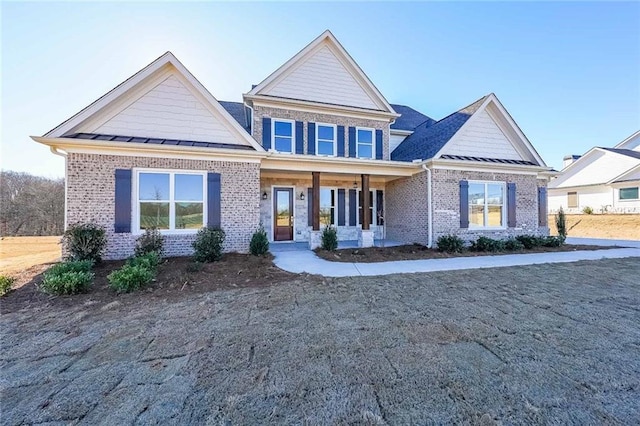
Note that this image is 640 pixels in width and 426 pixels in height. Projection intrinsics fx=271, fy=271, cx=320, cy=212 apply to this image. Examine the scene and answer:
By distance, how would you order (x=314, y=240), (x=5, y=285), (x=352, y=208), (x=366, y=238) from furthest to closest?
(x=352, y=208) → (x=366, y=238) → (x=314, y=240) → (x=5, y=285)

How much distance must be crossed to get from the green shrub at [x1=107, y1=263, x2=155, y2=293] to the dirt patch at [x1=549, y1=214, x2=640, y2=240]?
2455cm

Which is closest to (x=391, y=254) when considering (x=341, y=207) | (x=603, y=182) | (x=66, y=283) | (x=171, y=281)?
(x=341, y=207)

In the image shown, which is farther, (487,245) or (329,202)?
(329,202)

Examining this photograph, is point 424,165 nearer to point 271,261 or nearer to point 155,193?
point 271,261

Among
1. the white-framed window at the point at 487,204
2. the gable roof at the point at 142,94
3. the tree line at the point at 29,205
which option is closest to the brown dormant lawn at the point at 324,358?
the gable roof at the point at 142,94

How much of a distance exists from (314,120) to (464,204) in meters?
7.30

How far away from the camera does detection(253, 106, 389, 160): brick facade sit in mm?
11250

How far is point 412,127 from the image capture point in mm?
15633

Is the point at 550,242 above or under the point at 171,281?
above

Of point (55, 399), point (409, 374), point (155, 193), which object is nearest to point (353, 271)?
point (409, 374)

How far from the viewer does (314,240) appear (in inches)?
409

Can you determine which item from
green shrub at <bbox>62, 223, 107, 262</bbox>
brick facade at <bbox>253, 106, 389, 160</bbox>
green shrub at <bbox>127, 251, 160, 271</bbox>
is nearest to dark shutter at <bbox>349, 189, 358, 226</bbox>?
brick facade at <bbox>253, 106, 389, 160</bbox>

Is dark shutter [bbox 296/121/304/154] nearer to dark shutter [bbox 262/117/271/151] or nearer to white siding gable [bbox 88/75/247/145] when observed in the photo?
dark shutter [bbox 262/117/271/151]

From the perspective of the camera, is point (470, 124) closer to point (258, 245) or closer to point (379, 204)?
point (379, 204)
